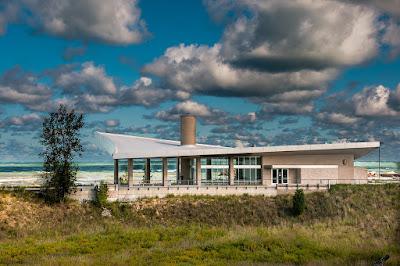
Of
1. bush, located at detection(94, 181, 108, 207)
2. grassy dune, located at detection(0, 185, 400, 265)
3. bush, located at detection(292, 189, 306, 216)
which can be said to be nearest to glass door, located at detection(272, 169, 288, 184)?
grassy dune, located at detection(0, 185, 400, 265)

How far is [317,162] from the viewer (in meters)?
56.8

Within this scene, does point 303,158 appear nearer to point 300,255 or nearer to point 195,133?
point 195,133

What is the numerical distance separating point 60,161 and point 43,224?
7.27 meters

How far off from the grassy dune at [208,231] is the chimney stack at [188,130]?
607 inches

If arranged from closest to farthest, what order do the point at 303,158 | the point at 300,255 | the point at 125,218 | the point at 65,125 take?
the point at 300,255
the point at 125,218
the point at 65,125
the point at 303,158

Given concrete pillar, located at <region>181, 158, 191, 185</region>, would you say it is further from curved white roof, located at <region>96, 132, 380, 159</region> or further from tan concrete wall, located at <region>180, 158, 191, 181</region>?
curved white roof, located at <region>96, 132, 380, 159</region>

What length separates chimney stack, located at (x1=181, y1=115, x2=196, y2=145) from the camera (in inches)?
2448

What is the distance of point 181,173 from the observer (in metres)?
60.8

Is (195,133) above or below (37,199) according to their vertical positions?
above

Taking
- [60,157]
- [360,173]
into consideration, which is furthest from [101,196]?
[360,173]

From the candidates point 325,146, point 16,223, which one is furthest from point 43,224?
point 325,146

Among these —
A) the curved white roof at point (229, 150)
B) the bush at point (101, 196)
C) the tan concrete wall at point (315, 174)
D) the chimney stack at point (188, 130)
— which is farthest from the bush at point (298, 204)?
the chimney stack at point (188, 130)

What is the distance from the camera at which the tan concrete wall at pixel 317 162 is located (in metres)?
56.7

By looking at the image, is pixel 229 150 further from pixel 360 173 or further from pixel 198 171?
pixel 360 173
